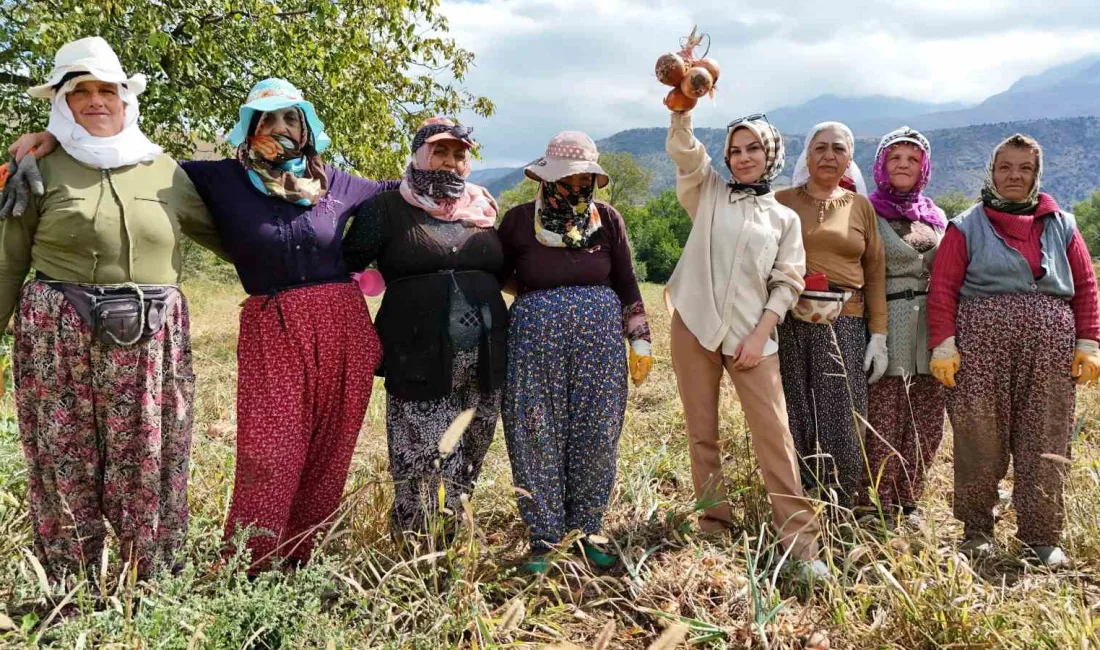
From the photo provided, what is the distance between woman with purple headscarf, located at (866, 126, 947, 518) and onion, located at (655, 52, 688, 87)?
45.9 inches

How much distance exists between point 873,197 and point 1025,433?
4.00 ft

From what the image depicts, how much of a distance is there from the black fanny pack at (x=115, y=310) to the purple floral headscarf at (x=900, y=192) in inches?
118

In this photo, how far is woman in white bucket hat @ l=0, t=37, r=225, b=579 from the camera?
2312 mm

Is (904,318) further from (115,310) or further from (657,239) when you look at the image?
(657,239)

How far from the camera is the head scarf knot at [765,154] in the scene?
284 cm

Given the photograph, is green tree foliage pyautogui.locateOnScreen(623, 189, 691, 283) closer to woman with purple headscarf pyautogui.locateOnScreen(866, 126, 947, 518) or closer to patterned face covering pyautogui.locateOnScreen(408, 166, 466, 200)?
woman with purple headscarf pyautogui.locateOnScreen(866, 126, 947, 518)

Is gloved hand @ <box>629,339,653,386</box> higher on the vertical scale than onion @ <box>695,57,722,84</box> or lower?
lower

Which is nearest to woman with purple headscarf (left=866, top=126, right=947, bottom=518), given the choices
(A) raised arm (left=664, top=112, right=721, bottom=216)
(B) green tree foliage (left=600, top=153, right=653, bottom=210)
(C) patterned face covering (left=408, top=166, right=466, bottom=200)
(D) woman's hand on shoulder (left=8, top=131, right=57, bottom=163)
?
(A) raised arm (left=664, top=112, right=721, bottom=216)

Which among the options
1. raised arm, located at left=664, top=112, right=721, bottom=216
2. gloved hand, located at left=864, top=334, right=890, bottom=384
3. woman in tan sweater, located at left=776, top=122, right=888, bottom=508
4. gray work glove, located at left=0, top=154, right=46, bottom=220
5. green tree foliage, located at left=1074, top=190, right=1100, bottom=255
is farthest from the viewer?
green tree foliage, located at left=1074, top=190, right=1100, bottom=255

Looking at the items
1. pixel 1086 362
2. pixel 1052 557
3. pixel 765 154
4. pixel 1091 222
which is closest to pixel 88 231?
pixel 765 154

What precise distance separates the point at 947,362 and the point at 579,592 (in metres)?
1.79

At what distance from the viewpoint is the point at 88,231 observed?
2.30 meters

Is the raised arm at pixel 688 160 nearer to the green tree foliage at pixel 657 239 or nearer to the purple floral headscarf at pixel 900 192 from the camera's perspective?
the purple floral headscarf at pixel 900 192

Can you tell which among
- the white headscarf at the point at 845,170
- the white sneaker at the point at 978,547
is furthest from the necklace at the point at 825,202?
the white sneaker at the point at 978,547
